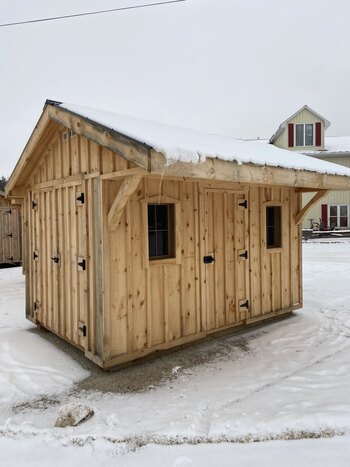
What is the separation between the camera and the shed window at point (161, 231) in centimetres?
447

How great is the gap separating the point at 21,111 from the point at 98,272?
91.1 ft

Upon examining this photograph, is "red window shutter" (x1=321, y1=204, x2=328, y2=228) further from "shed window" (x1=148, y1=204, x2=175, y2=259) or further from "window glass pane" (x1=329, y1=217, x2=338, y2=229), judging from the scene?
"shed window" (x1=148, y1=204, x2=175, y2=259)

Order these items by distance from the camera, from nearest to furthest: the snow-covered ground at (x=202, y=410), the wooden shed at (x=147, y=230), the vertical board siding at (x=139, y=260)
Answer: the snow-covered ground at (x=202, y=410), the wooden shed at (x=147, y=230), the vertical board siding at (x=139, y=260)

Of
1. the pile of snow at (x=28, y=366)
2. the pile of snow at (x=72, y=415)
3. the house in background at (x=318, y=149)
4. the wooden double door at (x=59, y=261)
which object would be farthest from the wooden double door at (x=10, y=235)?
the house in background at (x=318, y=149)

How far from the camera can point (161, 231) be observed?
4.57 meters

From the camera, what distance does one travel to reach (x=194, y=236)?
4797 mm

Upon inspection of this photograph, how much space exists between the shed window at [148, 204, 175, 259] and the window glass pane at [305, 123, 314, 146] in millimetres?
19041

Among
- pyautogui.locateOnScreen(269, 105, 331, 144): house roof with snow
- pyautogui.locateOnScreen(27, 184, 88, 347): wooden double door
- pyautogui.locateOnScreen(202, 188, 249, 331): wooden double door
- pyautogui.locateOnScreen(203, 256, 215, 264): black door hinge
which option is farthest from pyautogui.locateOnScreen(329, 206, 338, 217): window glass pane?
pyautogui.locateOnScreen(27, 184, 88, 347): wooden double door

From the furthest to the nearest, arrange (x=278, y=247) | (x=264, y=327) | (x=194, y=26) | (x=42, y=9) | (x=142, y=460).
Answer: (x=194, y=26)
(x=42, y=9)
(x=278, y=247)
(x=264, y=327)
(x=142, y=460)

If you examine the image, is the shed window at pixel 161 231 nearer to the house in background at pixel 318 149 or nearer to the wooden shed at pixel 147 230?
the wooden shed at pixel 147 230

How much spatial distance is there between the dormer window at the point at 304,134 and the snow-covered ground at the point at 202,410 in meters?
18.1

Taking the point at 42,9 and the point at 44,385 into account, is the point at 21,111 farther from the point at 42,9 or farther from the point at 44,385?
the point at 44,385

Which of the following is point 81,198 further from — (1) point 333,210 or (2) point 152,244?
(1) point 333,210

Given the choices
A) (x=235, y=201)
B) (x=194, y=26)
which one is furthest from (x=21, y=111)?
(x=235, y=201)
